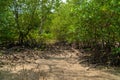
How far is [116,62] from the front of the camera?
9945 millimetres

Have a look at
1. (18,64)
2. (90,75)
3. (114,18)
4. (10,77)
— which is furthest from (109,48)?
(10,77)

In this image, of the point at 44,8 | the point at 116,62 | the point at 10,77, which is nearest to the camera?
the point at 10,77

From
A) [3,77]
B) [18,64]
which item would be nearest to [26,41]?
[18,64]

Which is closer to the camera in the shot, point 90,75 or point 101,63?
point 90,75

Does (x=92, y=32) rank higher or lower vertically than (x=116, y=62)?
higher

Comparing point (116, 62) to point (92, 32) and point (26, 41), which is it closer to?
point (92, 32)

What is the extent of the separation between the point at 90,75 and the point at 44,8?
10.4 m

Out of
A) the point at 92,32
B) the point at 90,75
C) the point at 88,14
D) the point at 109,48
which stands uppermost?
the point at 88,14

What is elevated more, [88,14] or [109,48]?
[88,14]

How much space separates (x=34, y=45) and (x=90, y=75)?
395 inches

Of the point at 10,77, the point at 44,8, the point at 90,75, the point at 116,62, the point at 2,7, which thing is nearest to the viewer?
the point at 10,77

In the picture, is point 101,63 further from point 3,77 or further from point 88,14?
point 3,77

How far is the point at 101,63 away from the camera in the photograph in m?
10.3

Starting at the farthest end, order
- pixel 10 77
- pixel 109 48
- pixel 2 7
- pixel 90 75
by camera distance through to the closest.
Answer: pixel 109 48
pixel 2 7
pixel 90 75
pixel 10 77
